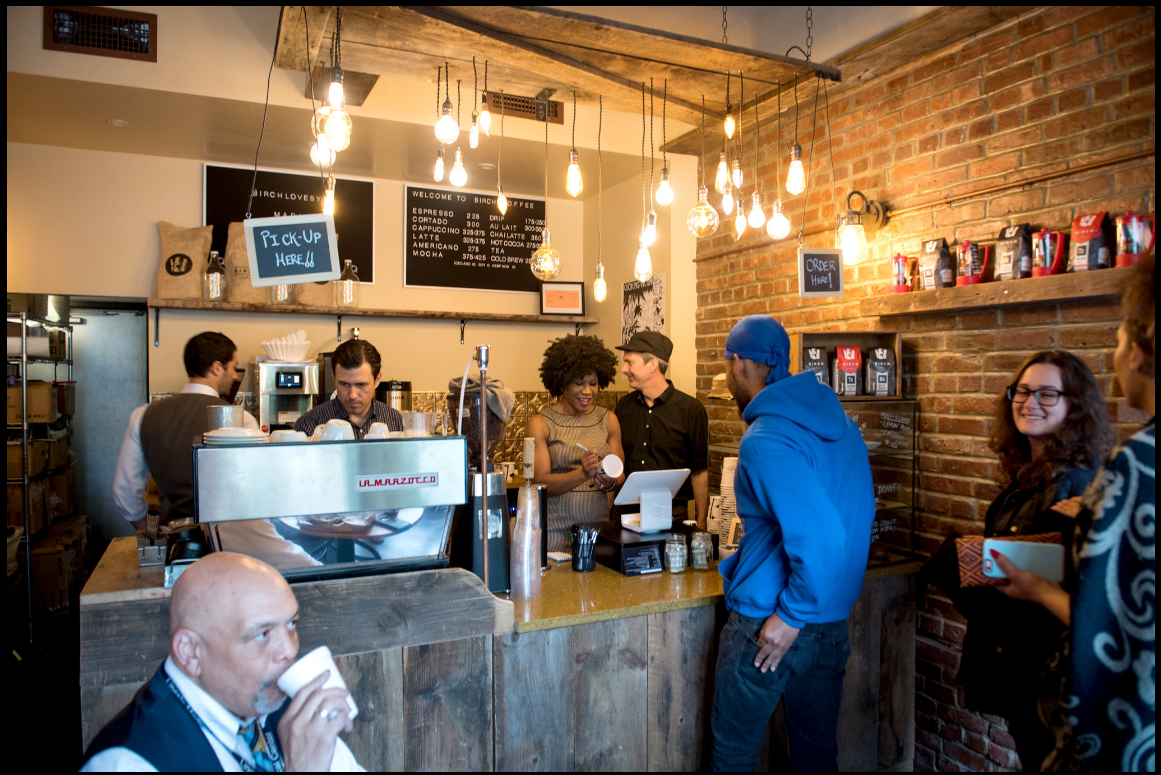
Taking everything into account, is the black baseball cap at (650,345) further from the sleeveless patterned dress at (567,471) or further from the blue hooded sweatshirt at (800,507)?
the blue hooded sweatshirt at (800,507)

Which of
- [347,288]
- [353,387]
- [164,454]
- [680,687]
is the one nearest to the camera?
[680,687]

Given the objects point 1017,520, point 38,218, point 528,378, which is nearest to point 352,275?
point 528,378

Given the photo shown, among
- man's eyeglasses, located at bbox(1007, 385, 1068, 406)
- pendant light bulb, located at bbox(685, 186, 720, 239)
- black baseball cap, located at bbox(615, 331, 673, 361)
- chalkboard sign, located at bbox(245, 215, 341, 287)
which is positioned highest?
pendant light bulb, located at bbox(685, 186, 720, 239)

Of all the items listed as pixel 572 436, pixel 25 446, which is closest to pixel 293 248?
pixel 572 436

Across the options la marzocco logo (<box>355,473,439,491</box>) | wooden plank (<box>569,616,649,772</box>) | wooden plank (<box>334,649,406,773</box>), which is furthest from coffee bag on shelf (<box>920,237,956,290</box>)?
wooden plank (<box>334,649,406,773</box>)

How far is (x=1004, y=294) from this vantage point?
2547 millimetres

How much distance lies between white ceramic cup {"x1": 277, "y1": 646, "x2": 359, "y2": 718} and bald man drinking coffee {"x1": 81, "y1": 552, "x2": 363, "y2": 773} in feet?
0.04

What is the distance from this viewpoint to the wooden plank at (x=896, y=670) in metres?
2.78

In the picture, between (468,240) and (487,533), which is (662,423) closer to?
(487,533)

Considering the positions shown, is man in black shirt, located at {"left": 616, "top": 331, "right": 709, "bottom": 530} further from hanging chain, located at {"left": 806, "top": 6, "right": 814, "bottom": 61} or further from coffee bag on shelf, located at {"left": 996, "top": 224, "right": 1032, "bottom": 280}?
coffee bag on shelf, located at {"left": 996, "top": 224, "right": 1032, "bottom": 280}

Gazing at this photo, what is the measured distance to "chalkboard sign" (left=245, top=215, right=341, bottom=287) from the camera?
89.6 inches

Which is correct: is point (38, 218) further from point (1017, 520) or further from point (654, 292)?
point (1017, 520)

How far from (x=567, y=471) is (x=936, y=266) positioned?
71.0 inches

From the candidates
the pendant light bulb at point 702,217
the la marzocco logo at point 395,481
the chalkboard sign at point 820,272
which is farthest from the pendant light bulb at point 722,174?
the la marzocco logo at point 395,481
